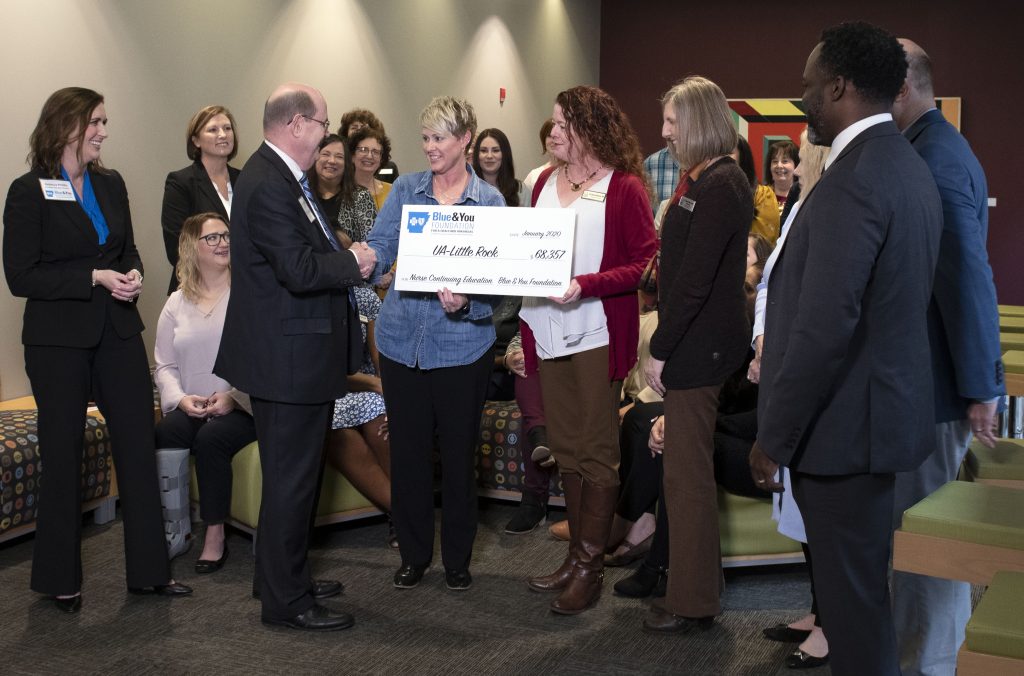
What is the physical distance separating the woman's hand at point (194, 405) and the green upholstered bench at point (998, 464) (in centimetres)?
262

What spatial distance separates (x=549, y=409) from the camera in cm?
334

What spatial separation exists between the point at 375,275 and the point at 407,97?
448 cm

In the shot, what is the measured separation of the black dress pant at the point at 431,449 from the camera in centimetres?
337

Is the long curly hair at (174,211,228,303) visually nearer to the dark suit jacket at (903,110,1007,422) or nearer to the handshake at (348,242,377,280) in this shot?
the handshake at (348,242,377,280)

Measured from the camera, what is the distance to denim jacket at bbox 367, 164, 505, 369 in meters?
3.30

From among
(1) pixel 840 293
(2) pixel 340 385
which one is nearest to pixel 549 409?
(2) pixel 340 385

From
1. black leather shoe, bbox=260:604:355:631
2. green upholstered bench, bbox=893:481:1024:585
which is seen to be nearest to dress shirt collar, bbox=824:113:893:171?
green upholstered bench, bbox=893:481:1024:585

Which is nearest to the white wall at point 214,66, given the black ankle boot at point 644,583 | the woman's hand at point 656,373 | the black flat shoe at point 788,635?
the black ankle boot at point 644,583

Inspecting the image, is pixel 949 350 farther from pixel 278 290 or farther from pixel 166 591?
pixel 166 591

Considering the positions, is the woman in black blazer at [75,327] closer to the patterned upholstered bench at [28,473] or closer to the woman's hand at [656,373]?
the patterned upholstered bench at [28,473]

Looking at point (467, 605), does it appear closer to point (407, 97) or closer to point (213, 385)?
point (213, 385)

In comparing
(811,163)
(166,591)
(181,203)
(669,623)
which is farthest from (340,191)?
(811,163)

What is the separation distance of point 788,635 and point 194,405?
2251 mm

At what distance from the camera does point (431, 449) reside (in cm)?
346
